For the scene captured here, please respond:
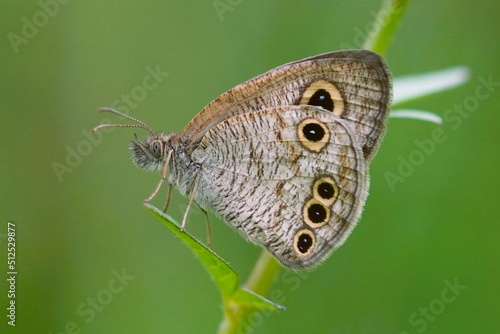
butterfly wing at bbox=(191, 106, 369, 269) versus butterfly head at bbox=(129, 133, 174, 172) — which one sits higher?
butterfly wing at bbox=(191, 106, 369, 269)

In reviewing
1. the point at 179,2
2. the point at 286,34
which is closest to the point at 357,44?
the point at 286,34

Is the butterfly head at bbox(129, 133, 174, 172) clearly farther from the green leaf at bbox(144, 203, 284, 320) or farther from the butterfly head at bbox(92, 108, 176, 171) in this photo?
the green leaf at bbox(144, 203, 284, 320)

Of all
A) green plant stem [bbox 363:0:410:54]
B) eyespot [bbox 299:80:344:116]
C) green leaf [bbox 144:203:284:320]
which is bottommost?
green leaf [bbox 144:203:284:320]

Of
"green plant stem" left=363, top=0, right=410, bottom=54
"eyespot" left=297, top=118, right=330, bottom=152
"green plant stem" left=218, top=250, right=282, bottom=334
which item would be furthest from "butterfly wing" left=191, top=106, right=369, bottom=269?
"green plant stem" left=363, top=0, right=410, bottom=54

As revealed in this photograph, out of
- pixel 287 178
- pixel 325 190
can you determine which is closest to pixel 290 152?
pixel 287 178

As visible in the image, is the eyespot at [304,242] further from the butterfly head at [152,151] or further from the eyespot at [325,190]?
the butterfly head at [152,151]

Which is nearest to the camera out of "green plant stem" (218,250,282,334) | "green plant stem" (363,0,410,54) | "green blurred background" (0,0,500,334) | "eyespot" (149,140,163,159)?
"green plant stem" (363,0,410,54)

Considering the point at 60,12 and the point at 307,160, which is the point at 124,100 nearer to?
the point at 60,12

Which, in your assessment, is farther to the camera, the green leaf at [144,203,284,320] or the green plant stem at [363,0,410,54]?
the green plant stem at [363,0,410,54]
